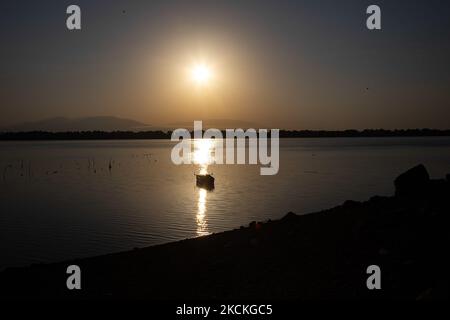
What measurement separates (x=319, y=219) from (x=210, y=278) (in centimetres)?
450

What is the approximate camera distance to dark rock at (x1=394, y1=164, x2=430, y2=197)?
48.8 ft

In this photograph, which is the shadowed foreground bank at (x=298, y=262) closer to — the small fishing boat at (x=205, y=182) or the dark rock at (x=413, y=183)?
the dark rock at (x=413, y=183)

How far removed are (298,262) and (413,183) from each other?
20.4 feet

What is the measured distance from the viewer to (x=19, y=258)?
19594 mm

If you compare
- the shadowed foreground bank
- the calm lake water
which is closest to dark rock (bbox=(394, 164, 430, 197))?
the shadowed foreground bank

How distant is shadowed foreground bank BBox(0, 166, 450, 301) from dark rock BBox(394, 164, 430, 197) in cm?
3

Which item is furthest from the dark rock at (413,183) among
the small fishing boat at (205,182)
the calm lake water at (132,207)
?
the small fishing boat at (205,182)

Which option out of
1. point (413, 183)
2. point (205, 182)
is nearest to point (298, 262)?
point (413, 183)

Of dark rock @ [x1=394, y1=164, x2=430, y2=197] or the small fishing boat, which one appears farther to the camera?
the small fishing boat

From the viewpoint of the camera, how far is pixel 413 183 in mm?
14992

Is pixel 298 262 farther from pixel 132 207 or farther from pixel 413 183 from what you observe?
pixel 132 207

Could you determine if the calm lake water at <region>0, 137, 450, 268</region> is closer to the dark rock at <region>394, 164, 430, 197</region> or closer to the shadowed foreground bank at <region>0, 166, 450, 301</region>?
the shadowed foreground bank at <region>0, 166, 450, 301</region>

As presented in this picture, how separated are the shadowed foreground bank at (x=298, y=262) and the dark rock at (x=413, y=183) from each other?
3 centimetres

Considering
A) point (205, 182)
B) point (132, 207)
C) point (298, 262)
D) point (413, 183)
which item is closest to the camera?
point (298, 262)
